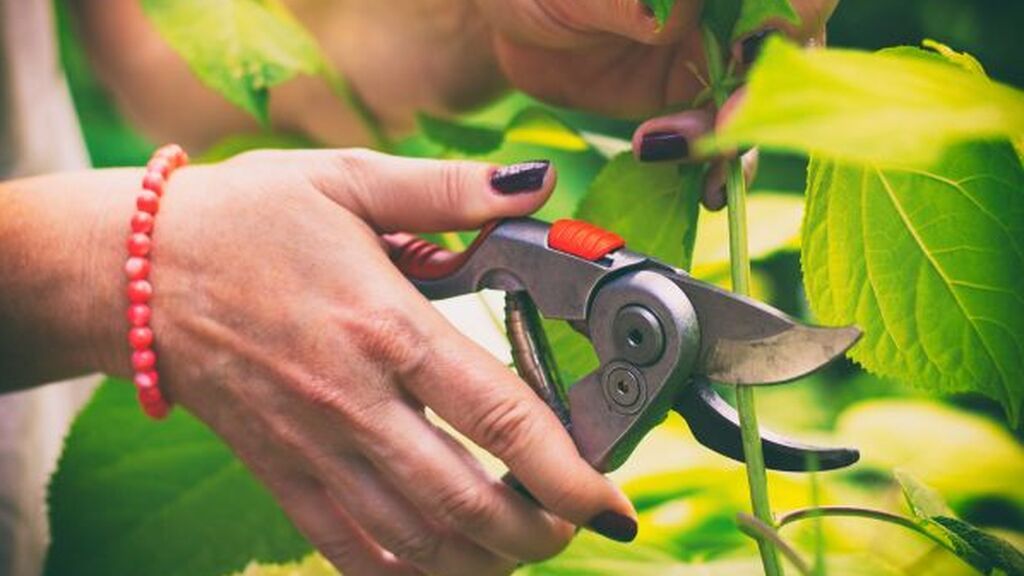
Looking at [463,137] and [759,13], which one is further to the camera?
[463,137]

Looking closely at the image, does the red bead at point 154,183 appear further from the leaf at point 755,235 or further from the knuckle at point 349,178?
the leaf at point 755,235

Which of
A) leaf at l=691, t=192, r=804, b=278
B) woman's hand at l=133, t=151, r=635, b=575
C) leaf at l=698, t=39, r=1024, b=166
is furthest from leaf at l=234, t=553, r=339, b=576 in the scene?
leaf at l=698, t=39, r=1024, b=166

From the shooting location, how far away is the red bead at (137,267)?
0.68m

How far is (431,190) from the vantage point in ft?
2.22

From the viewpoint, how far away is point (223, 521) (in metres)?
0.83

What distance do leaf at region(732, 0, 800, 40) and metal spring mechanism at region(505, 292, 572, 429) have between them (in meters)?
0.18

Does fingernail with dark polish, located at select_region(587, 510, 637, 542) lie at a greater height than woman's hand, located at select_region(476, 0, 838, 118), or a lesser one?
lesser

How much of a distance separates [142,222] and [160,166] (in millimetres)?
45

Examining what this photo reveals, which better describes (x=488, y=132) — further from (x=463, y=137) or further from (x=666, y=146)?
(x=666, y=146)

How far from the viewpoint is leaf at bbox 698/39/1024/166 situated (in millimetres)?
297

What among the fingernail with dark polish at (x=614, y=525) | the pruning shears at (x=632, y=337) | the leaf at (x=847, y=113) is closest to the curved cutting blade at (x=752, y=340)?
the pruning shears at (x=632, y=337)

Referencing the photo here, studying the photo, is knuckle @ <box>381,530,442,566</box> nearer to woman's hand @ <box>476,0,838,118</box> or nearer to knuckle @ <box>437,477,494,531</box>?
knuckle @ <box>437,477,494,531</box>

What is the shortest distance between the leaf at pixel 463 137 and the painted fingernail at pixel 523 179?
194mm

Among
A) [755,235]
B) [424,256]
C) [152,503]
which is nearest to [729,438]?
[424,256]
